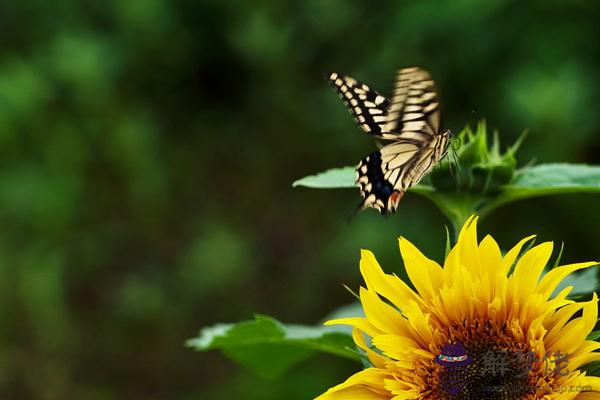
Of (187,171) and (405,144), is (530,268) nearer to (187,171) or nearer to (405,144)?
(405,144)

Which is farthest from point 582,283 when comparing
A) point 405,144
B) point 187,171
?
point 187,171

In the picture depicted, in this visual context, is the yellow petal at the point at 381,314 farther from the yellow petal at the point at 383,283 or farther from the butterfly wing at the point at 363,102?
the butterfly wing at the point at 363,102

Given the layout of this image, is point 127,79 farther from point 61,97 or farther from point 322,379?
point 322,379

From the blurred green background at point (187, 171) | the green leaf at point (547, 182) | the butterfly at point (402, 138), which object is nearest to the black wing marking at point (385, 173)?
the butterfly at point (402, 138)

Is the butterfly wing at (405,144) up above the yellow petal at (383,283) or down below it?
above

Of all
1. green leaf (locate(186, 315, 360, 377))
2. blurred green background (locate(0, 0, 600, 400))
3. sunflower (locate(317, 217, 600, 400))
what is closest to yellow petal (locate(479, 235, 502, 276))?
sunflower (locate(317, 217, 600, 400))

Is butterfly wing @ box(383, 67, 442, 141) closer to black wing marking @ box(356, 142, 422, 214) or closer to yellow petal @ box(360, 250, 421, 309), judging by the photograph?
black wing marking @ box(356, 142, 422, 214)
